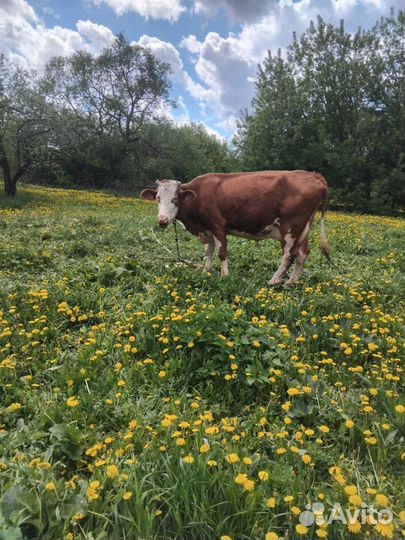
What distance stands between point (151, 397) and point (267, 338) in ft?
4.80

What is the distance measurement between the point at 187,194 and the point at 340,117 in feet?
111

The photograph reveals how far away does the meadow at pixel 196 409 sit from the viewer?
7.77 ft

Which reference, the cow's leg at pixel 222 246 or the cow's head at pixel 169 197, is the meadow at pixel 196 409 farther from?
the cow's head at pixel 169 197

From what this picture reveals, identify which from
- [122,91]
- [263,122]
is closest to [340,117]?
[263,122]

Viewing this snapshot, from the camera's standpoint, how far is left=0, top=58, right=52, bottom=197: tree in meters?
22.9

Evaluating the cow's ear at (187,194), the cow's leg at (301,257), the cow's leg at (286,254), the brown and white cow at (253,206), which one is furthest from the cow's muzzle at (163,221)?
the cow's leg at (301,257)

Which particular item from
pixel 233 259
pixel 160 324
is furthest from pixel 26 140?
pixel 160 324

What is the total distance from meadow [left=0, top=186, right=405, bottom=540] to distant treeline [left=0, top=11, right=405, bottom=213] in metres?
21.4

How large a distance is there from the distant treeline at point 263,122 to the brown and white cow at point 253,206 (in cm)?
1902

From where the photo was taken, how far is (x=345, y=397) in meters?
3.69

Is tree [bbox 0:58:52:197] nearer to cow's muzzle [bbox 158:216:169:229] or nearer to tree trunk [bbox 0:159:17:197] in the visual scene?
tree trunk [bbox 0:159:17:197]

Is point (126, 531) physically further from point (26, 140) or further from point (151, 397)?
point (26, 140)

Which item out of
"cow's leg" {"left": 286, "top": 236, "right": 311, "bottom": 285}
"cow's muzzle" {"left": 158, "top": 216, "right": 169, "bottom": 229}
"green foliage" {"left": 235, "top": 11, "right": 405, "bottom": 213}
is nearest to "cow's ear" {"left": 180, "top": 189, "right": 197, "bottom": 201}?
"cow's muzzle" {"left": 158, "top": 216, "right": 169, "bottom": 229}

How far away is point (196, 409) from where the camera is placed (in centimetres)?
350
